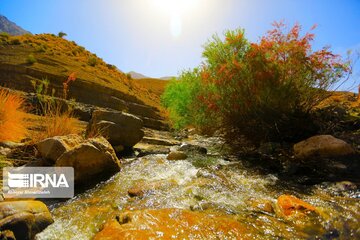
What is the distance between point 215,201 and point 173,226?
1132 mm

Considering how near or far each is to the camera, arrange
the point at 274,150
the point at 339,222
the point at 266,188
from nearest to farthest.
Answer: the point at 339,222 → the point at 266,188 → the point at 274,150

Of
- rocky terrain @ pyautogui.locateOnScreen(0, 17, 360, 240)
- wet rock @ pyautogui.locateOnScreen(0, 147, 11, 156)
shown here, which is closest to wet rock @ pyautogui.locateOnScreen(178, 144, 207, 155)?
rocky terrain @ pyautogui.locateOnScreen(0, 17, 360, 240)

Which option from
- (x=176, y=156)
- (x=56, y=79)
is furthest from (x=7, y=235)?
(x=56, y=79)

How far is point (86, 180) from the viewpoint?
4.77 meters

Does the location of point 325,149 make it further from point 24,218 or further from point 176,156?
point 24,218

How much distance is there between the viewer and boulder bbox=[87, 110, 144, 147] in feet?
23.7

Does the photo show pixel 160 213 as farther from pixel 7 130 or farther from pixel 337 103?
pixel 337 103

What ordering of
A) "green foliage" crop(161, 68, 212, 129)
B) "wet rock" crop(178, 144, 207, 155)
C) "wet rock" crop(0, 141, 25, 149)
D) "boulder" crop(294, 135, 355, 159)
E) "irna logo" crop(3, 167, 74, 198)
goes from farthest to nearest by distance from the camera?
1. "green foliage" crop(161, 68, 212, 129)
2. "wet rock" crop(178, 144, 207, 155)
3. "boulder" crop(294, 135, 355, 159)
4. "wet rock" crop(0, 141, 25, 149)
5. "irna logo" crop(3, 167, 74, 198)

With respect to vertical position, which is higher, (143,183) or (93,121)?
(93,121)

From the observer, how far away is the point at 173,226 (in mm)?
2984

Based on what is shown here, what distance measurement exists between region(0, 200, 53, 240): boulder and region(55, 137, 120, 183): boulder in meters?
1.43

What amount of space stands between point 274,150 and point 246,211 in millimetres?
3991

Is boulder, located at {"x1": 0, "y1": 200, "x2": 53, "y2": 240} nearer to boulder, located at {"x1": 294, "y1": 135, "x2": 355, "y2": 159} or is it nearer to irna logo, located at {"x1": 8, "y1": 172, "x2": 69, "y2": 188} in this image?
irna logo, located at {"x1": 8, "y1": 172, "x2": 69, "y2": 188}

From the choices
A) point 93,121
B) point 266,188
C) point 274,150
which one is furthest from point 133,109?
point 266,188
